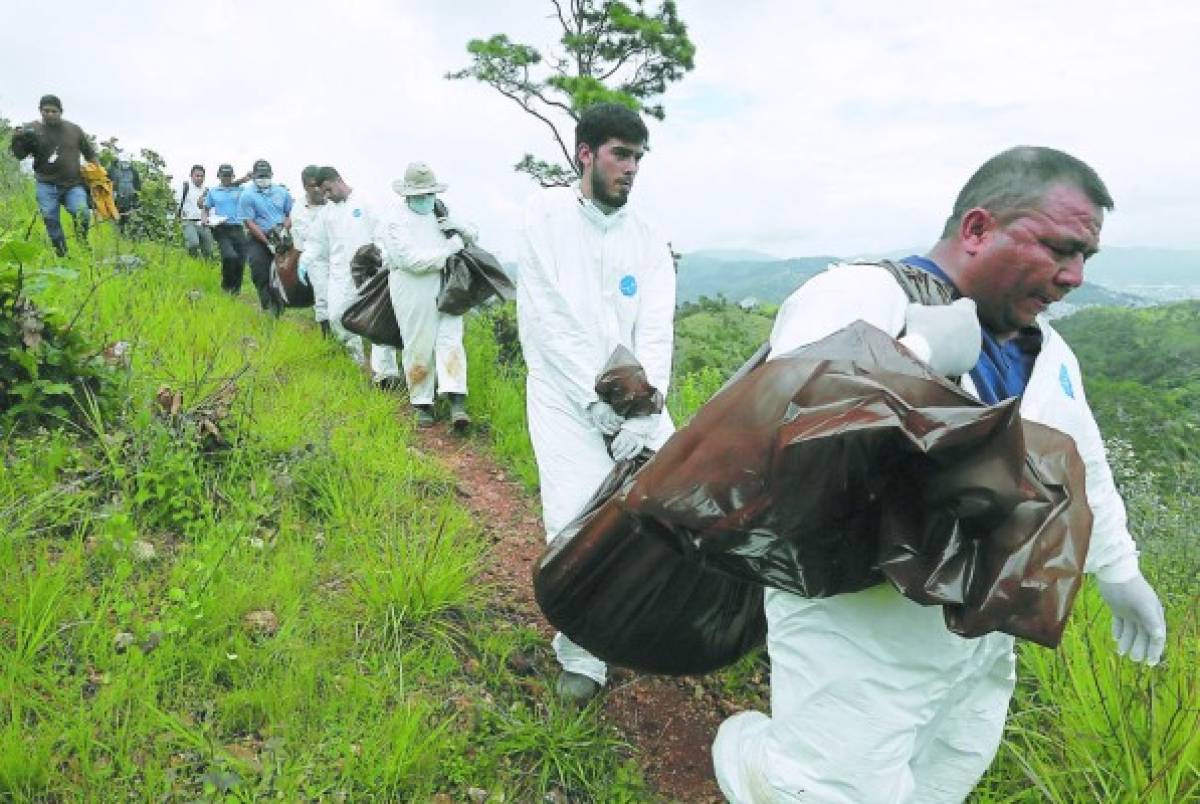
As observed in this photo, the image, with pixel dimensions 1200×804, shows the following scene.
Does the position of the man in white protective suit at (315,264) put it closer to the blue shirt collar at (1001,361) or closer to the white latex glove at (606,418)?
the white latex glove at (606,418)

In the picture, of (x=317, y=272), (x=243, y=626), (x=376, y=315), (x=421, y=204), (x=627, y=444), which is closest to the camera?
(x=243, y=626)

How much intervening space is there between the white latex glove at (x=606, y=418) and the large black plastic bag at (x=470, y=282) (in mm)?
2781

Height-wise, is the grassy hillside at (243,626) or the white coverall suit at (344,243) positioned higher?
the white coverall suit at (344,243)

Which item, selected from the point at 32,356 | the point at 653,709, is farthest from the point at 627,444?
the point at 32,356

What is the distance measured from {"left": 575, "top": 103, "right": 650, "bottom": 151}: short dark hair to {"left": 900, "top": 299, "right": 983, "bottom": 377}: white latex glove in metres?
1.79

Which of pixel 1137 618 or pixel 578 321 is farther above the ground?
pixel 578 321

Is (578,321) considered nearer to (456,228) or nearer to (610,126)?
(610,126)

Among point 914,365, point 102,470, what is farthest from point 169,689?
point 914,365

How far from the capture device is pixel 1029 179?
5.43 ft

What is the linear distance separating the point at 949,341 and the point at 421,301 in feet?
14.5

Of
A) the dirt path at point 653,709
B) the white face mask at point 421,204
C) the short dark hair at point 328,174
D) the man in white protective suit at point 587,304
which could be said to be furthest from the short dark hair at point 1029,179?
the short dark hair at point 328,174

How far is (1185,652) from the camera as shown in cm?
244

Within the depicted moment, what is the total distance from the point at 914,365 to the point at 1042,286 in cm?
56

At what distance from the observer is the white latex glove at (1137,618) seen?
1.90m
